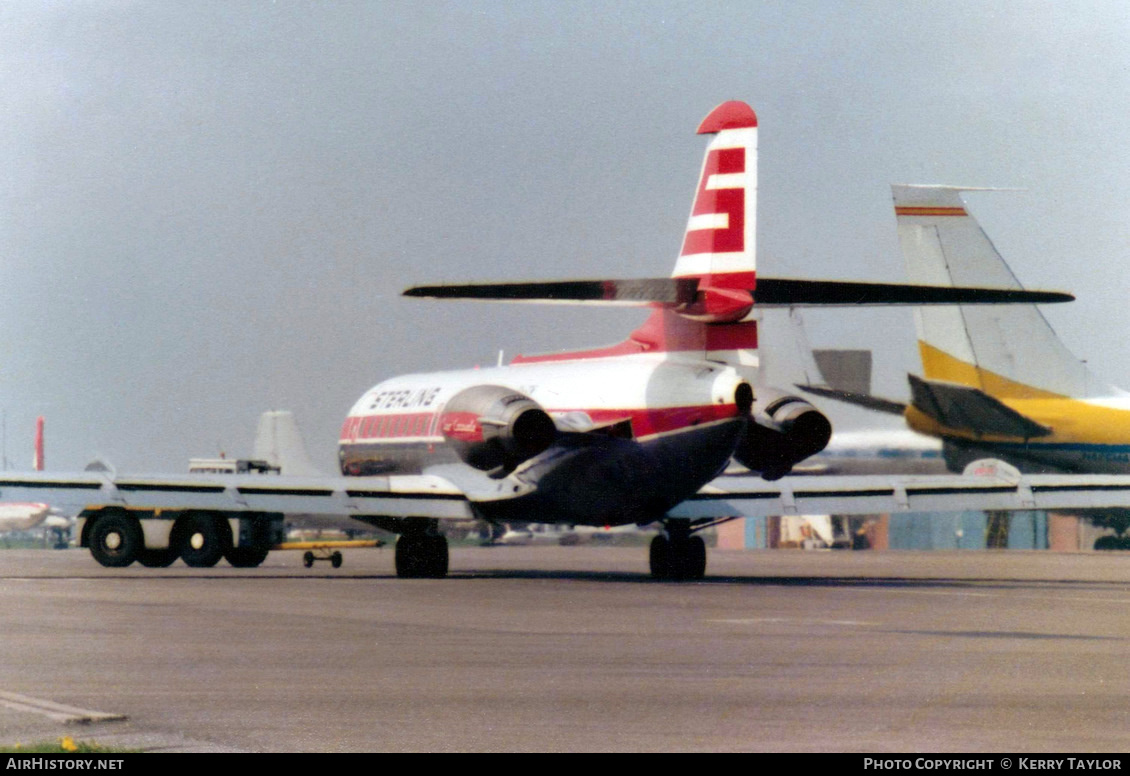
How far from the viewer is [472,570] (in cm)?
3800

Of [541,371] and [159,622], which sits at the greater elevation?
[541,371]

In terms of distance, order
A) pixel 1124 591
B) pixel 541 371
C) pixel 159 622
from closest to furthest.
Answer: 1. pixel 159 622
2. pixel 1124 591
3. pixel 541 371

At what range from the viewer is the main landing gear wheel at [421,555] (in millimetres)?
31953

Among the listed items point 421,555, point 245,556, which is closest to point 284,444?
point 245,556

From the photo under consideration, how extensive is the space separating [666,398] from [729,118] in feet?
16.9

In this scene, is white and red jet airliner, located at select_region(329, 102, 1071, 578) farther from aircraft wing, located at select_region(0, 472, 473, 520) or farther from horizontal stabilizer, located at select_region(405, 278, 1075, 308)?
aircraft wing, located at select_region(0, 472, 473, 520)

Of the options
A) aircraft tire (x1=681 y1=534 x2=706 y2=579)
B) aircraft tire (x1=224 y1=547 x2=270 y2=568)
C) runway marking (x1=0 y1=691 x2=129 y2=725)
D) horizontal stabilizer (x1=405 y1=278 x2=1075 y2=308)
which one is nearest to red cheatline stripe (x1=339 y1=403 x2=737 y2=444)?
horizontal stabilizer (x1=405 y1=278 x2=1075 y2=308)

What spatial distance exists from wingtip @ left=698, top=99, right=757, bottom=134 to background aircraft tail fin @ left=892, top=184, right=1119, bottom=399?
20718mm

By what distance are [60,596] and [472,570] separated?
1451 centimetres

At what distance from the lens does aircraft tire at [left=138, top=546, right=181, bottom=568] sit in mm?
40875

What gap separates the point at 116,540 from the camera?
4062 cm

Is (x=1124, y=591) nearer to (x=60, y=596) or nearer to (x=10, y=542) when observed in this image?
(x=60, y=596)

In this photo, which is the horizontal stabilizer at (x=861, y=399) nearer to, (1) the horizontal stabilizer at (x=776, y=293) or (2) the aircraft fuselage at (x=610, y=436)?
(2) the aircraft fuselage at (x=610, y=436)
